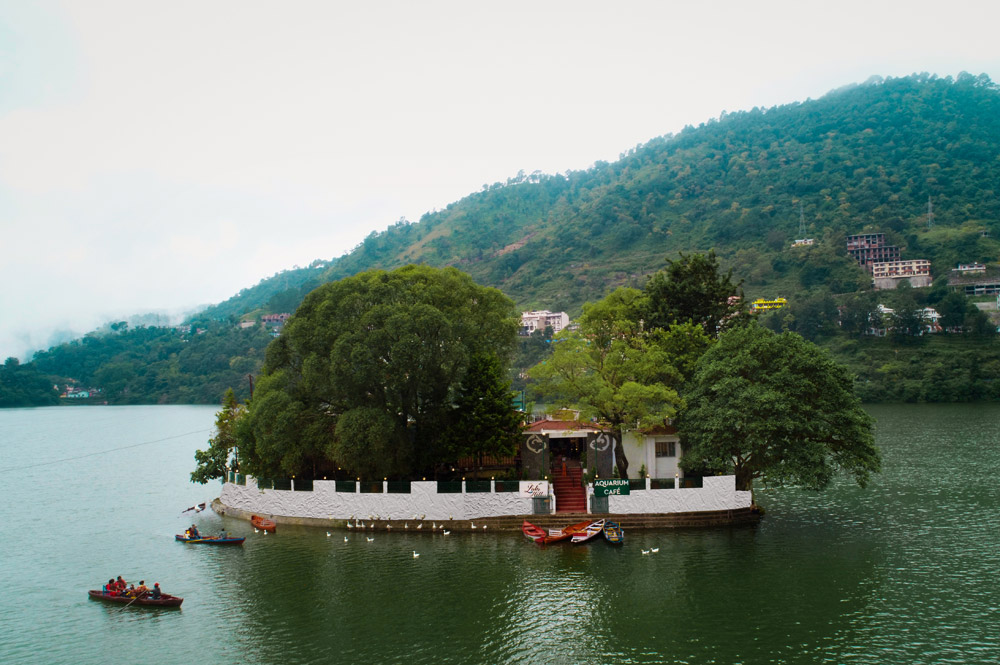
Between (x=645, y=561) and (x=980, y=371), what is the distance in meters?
92.8

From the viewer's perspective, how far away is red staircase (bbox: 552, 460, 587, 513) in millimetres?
34469

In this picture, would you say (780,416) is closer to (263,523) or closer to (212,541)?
(263,523)

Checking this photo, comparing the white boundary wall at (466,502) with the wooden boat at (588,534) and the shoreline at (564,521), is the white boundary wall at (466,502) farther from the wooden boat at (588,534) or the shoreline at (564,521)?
the wooden boat at (588,534)

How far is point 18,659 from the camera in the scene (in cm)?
2228

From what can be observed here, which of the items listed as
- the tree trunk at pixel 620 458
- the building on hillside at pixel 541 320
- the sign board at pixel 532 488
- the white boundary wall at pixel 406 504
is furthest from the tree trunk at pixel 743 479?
the building on hillside at pixel 541 320

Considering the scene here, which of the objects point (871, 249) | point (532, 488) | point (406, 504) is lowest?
point (406, 504)

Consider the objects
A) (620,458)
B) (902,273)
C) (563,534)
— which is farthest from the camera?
(902,273)

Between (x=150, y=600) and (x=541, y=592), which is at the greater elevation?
(x=541, y=592)

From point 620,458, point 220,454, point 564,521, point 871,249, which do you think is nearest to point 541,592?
point 564,521

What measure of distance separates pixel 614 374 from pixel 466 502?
10453 millimetres

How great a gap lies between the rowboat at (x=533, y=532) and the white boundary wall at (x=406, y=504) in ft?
3.45

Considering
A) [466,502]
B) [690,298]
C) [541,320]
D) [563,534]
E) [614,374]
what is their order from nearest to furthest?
[563,534] → [466,502] → [614,374] → [690,298] → [541,320]

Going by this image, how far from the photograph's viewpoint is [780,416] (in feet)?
106

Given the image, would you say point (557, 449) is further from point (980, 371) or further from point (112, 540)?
point (980, 371)
